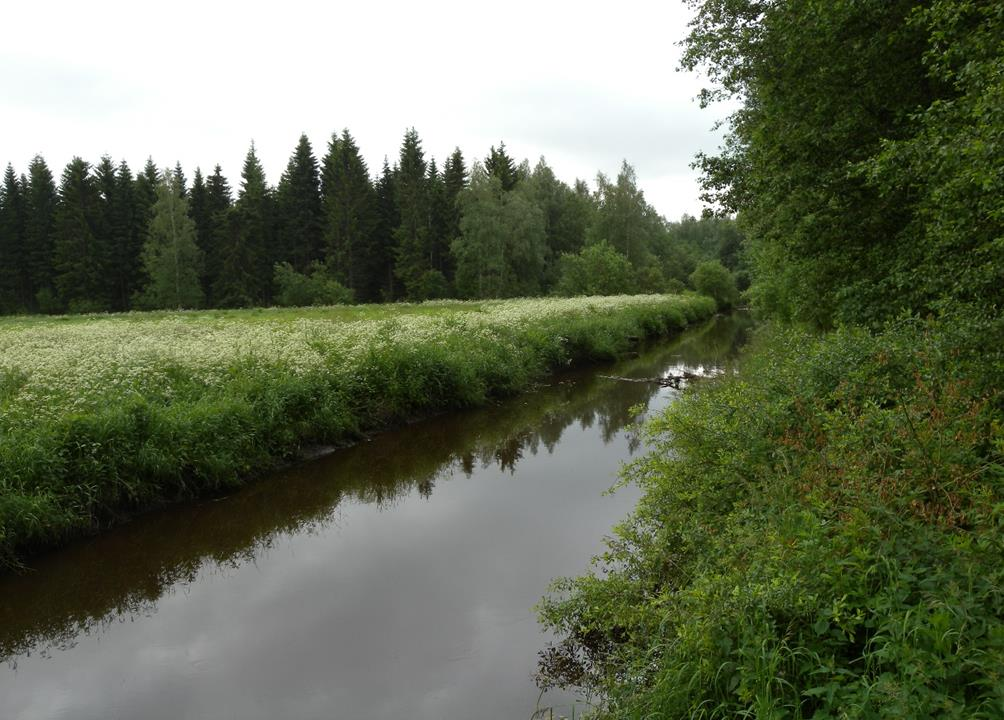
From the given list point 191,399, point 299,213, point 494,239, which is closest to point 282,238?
point 299,213

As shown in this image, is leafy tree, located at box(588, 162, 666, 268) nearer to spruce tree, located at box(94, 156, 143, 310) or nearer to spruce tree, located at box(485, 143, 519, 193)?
spruce tree, located at box(485, 143, 519, 193)

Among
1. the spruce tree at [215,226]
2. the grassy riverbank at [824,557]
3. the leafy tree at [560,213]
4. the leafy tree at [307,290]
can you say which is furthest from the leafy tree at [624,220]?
the grassy riverbank at [824,557]

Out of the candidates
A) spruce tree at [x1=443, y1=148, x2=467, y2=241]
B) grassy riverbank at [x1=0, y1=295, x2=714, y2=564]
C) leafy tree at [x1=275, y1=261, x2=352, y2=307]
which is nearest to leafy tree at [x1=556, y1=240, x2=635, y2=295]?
spruce tree at [x1=443, y1=148, x2=467, y2=241]

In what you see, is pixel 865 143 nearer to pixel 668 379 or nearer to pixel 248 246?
pixel 668 379

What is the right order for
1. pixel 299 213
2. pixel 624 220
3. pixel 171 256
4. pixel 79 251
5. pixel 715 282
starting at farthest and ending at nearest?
pixel 624 220
pixel 715 282
pixel 299 213
pixel 79 251
pixel 171 256

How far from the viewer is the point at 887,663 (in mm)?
3133

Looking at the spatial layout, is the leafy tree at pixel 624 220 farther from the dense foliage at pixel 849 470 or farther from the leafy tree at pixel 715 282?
the dense foliage at pixel 849 470

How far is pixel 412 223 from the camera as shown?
53.6 meters

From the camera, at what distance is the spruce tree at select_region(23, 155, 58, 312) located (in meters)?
50.9

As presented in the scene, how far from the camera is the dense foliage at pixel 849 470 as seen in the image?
328 cm

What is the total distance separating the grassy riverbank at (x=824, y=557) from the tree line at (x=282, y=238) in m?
44.7

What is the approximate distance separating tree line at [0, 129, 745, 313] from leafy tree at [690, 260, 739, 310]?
11.0 meters

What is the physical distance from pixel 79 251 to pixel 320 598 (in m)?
54.7

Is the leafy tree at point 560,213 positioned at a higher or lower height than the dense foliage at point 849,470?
higher
